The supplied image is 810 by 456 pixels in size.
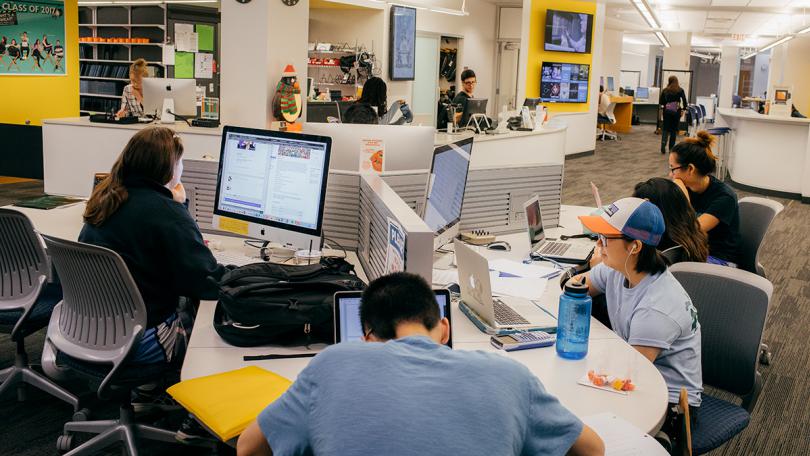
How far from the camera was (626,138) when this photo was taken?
19266mm

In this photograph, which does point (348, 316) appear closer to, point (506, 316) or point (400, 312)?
point (400, 312)

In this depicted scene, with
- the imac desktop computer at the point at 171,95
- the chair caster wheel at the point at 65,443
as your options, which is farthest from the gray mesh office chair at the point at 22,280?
the imac desktop computer at the point at 171,95

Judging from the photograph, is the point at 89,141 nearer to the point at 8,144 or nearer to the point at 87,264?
the point at 8,144

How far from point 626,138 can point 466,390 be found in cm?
1890

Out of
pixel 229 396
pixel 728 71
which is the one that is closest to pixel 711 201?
pixel 229 396

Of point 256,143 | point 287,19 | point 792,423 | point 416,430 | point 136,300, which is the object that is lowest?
point 792,423

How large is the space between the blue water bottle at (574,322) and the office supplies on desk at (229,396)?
2.59 ft

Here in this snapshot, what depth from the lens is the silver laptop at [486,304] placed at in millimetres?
2438

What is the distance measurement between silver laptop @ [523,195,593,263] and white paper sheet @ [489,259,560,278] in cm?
20

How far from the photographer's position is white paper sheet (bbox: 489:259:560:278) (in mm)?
3246

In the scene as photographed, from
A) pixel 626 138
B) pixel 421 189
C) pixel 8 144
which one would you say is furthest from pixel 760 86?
pixel 421 189

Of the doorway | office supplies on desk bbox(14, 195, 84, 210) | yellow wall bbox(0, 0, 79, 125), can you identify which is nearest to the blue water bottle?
office supplies on desk bbox(14, 195, 84, 210)

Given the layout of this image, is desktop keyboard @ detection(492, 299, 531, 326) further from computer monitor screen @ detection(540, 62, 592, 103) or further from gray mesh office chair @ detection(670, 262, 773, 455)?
computer monitor screen @ detection(540, 62, 592, 103)

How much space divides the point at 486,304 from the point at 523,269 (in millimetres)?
867
